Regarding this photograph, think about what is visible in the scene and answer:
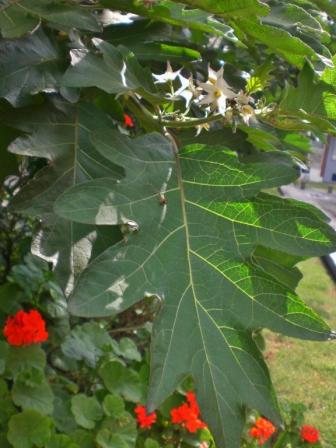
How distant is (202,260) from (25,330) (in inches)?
45.2

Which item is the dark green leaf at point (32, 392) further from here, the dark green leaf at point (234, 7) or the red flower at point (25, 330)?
the dark green leaf at point (234, 7)

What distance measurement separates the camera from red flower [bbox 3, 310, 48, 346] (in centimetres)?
158

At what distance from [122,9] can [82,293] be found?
34 centimetres

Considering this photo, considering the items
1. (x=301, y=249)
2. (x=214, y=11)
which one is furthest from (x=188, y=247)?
(x=214, y=11)

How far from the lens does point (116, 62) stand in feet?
1.81

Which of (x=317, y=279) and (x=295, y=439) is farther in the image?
(x=317, y=279)

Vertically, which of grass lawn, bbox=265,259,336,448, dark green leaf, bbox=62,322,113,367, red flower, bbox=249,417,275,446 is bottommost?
grass lawn, bbox=265,259,336,448

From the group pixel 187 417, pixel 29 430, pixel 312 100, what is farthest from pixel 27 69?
pixel 187 417

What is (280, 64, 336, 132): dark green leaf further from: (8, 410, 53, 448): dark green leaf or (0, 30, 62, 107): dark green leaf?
(8, 410, 53, 448): dark green leaf

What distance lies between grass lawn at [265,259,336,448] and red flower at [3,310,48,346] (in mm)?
1604

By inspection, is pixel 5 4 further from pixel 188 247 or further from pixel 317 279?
pixel 317 279

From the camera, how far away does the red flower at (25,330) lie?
1.58 metres

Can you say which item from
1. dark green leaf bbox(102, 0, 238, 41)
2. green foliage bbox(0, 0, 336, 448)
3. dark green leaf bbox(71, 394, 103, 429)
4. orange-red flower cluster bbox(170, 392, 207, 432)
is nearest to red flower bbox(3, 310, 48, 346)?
dark green leaf bbox(71, 394, 103, 429)

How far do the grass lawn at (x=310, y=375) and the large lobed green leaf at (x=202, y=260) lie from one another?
7.90 ft
